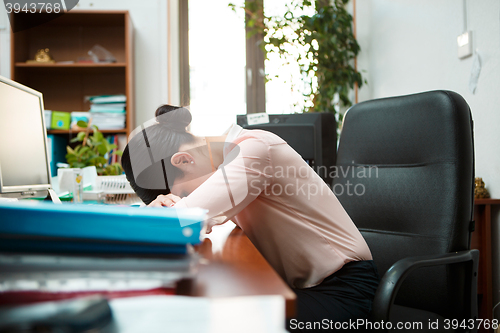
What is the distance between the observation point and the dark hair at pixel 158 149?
95 cm

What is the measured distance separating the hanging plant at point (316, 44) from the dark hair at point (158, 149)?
2.00 meters

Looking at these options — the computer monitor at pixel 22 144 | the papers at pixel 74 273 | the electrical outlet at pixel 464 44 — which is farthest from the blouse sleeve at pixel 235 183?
the electrical outlet at pixel 464 44

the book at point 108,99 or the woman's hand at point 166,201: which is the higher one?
the book at point 108,99

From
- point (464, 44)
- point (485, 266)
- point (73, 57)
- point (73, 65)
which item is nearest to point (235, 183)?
point (485, 266)

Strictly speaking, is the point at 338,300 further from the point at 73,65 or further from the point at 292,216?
the point at 73,65

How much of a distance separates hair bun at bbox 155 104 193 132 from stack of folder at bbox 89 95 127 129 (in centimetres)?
188

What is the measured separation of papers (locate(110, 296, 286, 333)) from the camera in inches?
12.9

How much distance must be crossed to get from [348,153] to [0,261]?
1.05 m

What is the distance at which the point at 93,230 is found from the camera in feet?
1.16

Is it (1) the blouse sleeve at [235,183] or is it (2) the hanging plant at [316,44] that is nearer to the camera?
(1) the blouse sleeve at [235,183]

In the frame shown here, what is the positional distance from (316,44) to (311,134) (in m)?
1.48

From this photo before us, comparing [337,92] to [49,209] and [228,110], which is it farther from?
[49,209]

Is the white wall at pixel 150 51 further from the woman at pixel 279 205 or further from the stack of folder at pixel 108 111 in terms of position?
the woman at pixel 279 205

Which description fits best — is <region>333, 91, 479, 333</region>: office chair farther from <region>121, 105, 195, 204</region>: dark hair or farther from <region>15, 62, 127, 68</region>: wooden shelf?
<region>15, 62, 127, 68</region>: wooden shelf
